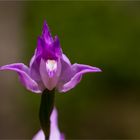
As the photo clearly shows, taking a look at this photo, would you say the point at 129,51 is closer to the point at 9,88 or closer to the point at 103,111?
the point at 103,111

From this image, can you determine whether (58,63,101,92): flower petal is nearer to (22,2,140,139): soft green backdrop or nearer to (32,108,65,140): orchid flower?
(32,108,65,140): orchid flower

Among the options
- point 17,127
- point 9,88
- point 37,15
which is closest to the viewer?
point 17,127

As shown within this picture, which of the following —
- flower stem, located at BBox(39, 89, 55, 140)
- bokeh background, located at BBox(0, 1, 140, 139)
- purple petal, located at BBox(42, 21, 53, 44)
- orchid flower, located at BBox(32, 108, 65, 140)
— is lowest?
bokeh background, located at BBox(0, 1, 140, 139)

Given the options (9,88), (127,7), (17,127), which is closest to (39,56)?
(17,127)

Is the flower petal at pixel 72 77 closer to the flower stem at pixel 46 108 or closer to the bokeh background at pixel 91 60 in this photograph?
the flower stem at pixel 46 108

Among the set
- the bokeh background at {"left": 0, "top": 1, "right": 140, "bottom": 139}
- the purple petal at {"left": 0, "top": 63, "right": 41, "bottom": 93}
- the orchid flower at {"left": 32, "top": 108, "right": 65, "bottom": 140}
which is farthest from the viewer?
the bokeh background at {"left": 0, "top": 1, "right": 140, "bottom": 139}

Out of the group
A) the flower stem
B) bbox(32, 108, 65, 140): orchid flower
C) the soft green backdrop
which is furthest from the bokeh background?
the flower stem
